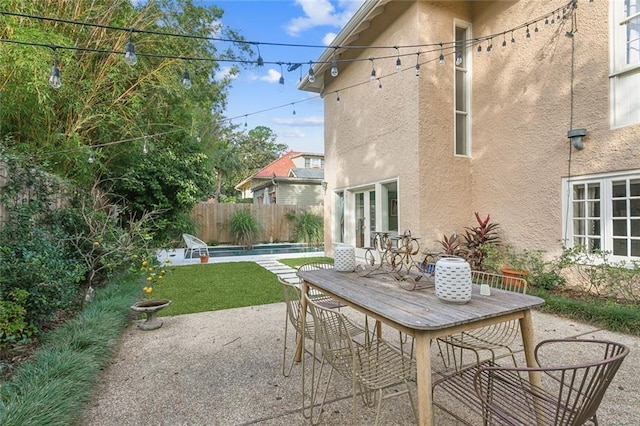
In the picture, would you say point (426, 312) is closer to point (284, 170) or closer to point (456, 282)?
point (456, 282)

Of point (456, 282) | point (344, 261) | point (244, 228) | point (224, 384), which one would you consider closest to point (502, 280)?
point (456, 282)

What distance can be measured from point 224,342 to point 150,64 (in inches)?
187

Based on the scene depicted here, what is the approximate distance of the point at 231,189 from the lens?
31391mm

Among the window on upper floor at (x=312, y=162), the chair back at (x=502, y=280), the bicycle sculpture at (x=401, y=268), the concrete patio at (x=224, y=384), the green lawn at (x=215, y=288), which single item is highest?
the window on upper floor at (x=312, y=162)

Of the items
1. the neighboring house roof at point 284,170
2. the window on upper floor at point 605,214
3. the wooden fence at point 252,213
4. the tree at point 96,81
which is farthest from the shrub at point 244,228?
the window on upper floor at point 605,214

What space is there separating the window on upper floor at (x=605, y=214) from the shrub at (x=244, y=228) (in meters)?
10.1

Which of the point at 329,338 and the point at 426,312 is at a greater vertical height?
the point at 426,312

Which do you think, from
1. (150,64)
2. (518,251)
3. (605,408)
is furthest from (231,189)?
(605,408)

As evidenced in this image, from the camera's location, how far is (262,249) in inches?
490

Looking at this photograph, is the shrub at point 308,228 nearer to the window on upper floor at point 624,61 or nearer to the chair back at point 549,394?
the window on upper floor at point 624,61

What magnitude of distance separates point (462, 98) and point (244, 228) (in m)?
8.93

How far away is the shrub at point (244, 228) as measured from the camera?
41.9 feet

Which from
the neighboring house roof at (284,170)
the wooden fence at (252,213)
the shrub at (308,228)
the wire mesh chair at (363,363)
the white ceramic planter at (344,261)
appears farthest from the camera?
the neighboring house roof at (284,170)

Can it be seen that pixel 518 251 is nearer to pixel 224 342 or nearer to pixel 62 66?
pixel 224 342
